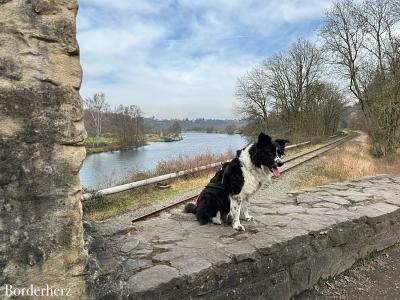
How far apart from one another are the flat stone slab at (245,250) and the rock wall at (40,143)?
466 mm

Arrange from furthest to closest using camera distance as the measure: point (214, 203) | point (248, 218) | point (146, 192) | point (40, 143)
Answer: point (146, 192) < point (248, 218) < point (214, 203) < point (40, 143)

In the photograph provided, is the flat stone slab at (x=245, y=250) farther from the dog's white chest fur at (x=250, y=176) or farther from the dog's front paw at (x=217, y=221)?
the dog's white chest fur at (x=250, y=176)

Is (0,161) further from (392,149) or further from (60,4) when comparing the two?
(392,149)

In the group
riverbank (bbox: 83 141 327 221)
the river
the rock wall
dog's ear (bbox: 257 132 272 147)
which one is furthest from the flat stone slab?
the river

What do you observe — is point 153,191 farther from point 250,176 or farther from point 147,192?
point 250,176

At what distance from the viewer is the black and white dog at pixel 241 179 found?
4.61m

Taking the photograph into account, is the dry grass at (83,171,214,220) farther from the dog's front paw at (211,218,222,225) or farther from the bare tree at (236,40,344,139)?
the bare tree at (236,40,344,139)

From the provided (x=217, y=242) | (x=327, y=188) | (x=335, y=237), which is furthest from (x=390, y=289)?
(x=327, y=188)

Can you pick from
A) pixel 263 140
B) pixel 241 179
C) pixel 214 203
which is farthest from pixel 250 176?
pixel 214 203

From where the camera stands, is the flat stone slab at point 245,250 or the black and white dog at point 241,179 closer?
the flat stone slab at point 245,250

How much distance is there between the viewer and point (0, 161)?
2.05 metres

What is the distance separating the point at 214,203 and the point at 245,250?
3.60ft

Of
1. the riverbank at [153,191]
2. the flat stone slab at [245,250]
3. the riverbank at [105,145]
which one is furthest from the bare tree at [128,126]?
the flat stone slab at [245,250]

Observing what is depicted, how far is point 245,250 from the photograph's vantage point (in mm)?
3840
